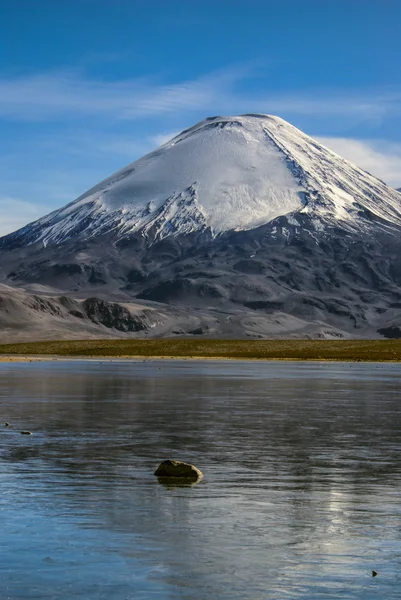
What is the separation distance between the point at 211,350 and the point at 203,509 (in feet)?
471

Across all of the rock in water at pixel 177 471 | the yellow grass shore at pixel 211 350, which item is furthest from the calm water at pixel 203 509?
the yellow grass shore at pixel 211 350

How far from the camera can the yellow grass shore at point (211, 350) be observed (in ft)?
485

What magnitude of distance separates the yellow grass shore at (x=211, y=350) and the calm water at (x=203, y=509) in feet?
357

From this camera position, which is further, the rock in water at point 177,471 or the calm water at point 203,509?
the rock in water at point 177,471

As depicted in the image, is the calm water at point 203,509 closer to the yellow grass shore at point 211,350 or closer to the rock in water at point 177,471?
the rock in water at point 177,471

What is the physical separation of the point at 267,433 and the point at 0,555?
19.3 m

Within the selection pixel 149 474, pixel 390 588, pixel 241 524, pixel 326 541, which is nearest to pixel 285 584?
pixel 390 588

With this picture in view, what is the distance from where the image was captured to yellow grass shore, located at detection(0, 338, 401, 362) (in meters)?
148

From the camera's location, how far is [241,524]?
17.1 metres

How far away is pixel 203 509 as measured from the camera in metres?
18.5

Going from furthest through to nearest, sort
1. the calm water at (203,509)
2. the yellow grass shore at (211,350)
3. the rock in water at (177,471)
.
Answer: the yellow grass shore at (211,350) < the rock in water at (177,471) < the calm water at (203,509)

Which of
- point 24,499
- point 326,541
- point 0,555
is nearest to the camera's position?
point 0,555

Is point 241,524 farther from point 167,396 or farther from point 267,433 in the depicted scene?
point 167,396

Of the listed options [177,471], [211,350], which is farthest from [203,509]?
[211,350]
